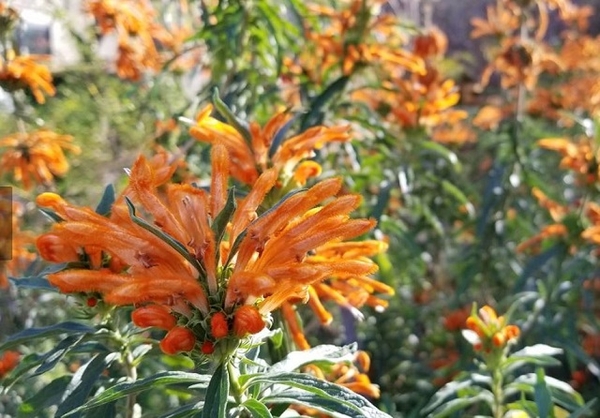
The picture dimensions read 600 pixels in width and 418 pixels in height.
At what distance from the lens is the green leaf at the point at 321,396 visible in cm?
95

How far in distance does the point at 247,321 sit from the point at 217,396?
Answer: 0.11 m

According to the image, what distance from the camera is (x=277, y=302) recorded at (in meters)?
1.04

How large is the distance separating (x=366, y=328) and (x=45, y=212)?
2.13 meters

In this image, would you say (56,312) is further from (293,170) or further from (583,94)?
(583,94)

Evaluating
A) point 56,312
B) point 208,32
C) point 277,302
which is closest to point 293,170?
point 277,302

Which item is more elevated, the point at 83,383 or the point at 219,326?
the point at 219,326

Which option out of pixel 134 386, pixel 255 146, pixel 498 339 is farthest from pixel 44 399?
pixel 498 339

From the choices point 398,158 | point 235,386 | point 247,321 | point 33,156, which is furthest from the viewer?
point 33,156

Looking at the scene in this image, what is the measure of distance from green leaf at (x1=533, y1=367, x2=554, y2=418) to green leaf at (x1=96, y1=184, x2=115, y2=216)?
88 cm

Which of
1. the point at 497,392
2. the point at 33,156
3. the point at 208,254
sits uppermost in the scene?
the point at 33,156

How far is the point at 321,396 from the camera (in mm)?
982

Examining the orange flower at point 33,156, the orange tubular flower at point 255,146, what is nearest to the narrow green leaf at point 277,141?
the orange tubular flower at point 255,146

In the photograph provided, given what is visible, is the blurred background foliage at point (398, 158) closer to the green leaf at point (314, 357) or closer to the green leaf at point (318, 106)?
the green leaf at point (318, 106)

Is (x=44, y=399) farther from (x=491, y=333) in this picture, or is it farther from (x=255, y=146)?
(x=491, y=333)
